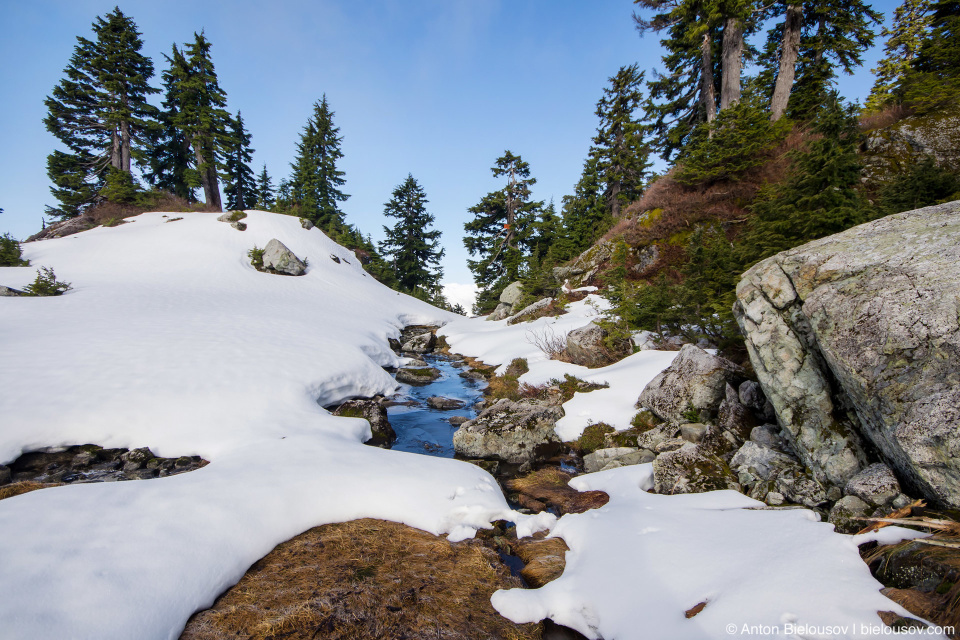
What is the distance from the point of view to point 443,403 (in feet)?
36.9

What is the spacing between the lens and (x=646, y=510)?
458 cm

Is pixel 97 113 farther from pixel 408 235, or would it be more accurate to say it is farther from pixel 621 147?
pixel 621 147

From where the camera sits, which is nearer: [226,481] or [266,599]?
[266,599]

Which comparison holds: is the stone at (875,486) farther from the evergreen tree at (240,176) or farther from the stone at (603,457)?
the evergreen tree at (240,176)

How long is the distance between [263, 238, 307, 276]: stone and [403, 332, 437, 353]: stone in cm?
958

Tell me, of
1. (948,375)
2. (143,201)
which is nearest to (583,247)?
(948,375)

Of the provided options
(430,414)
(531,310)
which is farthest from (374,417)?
(531,310)

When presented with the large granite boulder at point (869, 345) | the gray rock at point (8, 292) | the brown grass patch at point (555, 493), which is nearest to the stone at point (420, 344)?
the brown grass patch at point (555, 493)

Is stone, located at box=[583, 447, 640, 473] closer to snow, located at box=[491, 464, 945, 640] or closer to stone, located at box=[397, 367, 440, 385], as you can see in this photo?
snow, located at box=[491, 464, 945, 640]

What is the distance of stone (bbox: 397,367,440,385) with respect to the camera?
1380cm

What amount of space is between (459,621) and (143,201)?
38.4m

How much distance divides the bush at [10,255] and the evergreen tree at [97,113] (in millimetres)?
13523

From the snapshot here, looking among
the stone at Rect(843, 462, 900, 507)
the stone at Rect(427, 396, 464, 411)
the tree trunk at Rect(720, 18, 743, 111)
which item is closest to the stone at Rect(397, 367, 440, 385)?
the stone at Rect(427, 396, 464, 411)

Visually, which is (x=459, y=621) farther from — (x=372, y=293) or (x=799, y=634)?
(x=372, y=293)
